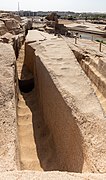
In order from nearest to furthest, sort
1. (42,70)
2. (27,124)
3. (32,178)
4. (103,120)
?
(32,178)
(103,120)
(27,124)
(42,70)

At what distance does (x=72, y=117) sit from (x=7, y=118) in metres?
0.95

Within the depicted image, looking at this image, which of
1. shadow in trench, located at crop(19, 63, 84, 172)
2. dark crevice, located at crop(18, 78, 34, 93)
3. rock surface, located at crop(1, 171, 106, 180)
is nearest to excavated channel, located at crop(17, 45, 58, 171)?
shadow in trench, located at crop(19, 63, 84, 172)

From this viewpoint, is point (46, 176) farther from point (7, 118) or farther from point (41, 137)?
point (41, 137)

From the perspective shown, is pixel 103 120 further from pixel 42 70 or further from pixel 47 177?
pixel 42 70

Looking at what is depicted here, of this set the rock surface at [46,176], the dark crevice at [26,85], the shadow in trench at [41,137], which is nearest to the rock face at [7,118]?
the rock surface at [46,176]

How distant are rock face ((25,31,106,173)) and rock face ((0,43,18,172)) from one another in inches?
28.3

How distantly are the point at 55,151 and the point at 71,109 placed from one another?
3.16 feet

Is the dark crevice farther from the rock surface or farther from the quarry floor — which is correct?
the rock surface

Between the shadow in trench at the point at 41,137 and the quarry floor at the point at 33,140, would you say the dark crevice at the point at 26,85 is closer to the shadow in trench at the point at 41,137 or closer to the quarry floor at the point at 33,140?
the shadow in trench at the point at 41,137

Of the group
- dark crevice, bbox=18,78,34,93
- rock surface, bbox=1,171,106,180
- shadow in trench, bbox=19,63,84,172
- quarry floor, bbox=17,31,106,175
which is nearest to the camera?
rock surface, bbox=1,171,106,180

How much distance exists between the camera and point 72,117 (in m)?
3.86

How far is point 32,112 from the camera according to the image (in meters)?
6.29

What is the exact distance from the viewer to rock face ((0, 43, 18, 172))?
3.24m

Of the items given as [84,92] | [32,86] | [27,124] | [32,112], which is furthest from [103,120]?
[32,86]
